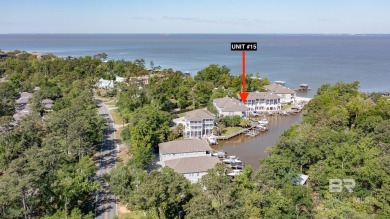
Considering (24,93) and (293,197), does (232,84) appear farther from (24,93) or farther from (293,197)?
(293,197)

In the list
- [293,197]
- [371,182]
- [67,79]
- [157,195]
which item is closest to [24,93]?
[67,79]

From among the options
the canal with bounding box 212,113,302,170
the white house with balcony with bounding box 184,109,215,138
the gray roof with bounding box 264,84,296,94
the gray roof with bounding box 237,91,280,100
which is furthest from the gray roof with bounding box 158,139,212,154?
the gray roof with bounding box 264,84,296,94

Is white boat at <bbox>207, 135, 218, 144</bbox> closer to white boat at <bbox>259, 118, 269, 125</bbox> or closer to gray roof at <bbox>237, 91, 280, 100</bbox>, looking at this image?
white boat at <bbox>259, 118, 269, 125</bbox>

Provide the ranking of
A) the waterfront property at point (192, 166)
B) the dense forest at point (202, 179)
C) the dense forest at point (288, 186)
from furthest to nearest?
the waterfront property at point (192, 166) < the dense forest at point (202, 179) < the dense forest at point (288, 186)

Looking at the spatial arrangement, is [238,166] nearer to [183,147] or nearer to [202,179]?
[183,147]

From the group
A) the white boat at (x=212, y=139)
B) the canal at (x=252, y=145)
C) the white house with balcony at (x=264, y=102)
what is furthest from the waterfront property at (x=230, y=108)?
the white house with balcony at (x=264, y=102)

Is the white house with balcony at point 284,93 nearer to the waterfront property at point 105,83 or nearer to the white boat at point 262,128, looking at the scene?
the white boat at point 262,128

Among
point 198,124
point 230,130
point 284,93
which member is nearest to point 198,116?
point 198,124
